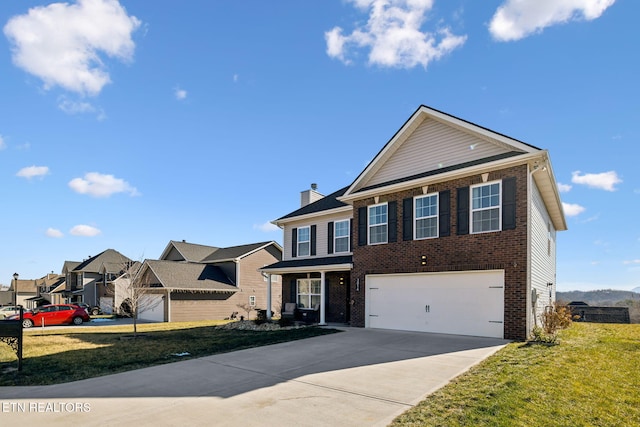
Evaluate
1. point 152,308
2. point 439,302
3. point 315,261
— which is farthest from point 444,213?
point 152,308

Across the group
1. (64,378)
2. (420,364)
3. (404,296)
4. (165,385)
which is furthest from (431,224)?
(64,378)

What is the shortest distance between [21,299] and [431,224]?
76.5 meters

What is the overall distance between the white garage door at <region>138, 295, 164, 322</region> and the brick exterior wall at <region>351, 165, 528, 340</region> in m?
16.9

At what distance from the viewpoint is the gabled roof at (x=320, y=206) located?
20.5m

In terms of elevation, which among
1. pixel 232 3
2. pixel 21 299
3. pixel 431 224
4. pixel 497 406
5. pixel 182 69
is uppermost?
pixel 232 3

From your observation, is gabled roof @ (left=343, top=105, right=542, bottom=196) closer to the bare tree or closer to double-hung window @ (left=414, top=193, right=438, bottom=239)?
double-hung window @ (left=414, top=193, right=438, bottom=239)

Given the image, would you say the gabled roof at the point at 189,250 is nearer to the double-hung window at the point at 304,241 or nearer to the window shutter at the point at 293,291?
the window shutter at the point at 293,291

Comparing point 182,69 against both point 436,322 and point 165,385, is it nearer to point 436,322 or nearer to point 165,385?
point 165,385

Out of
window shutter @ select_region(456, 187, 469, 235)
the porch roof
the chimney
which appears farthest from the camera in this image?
the chimney

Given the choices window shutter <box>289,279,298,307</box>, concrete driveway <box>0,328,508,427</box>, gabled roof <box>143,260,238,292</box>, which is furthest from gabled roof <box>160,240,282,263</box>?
concrete driveway <box>0,328,508,427</box>

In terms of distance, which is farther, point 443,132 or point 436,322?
point 443,132

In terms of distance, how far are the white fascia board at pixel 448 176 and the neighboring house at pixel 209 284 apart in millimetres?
12212

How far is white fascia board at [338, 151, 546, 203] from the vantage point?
11849mm

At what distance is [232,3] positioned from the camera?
13.1 meters
